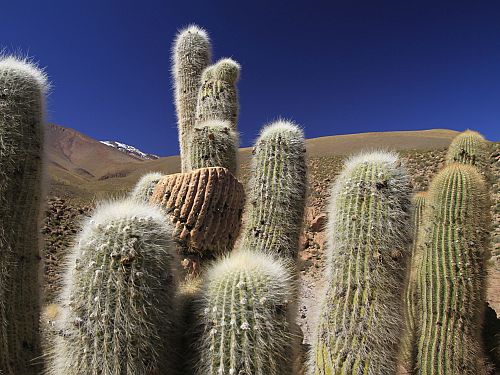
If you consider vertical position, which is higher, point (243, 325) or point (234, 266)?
point (234, 266)

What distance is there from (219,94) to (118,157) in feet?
360

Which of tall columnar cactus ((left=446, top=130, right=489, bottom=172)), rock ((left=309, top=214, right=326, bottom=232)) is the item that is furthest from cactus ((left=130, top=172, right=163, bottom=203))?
rock ((left=309, top=214, right=326, bottom=232))

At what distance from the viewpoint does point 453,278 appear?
201 inches

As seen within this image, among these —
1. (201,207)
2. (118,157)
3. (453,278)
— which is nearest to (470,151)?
(453,278)

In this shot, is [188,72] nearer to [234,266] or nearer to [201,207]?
[201,207]

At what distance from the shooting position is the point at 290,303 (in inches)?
97.9

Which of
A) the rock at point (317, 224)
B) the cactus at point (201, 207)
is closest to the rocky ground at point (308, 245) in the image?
the rock at point (317, 224)

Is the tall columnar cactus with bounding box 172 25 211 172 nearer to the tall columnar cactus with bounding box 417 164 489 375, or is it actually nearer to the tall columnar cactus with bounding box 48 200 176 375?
the tall columnar cactus with bounding box 417 164 489 375

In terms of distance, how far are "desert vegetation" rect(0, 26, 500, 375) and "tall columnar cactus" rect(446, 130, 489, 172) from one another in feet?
5.55

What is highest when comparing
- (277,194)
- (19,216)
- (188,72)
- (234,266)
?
(188,72)

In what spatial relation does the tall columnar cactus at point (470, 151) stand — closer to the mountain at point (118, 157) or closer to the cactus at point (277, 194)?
the cactus at point (277, 194)

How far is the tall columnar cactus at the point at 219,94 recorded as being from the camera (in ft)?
17.8

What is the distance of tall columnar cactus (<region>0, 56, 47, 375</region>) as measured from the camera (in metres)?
2.66

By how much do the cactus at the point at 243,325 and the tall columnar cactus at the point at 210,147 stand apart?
2.32m
